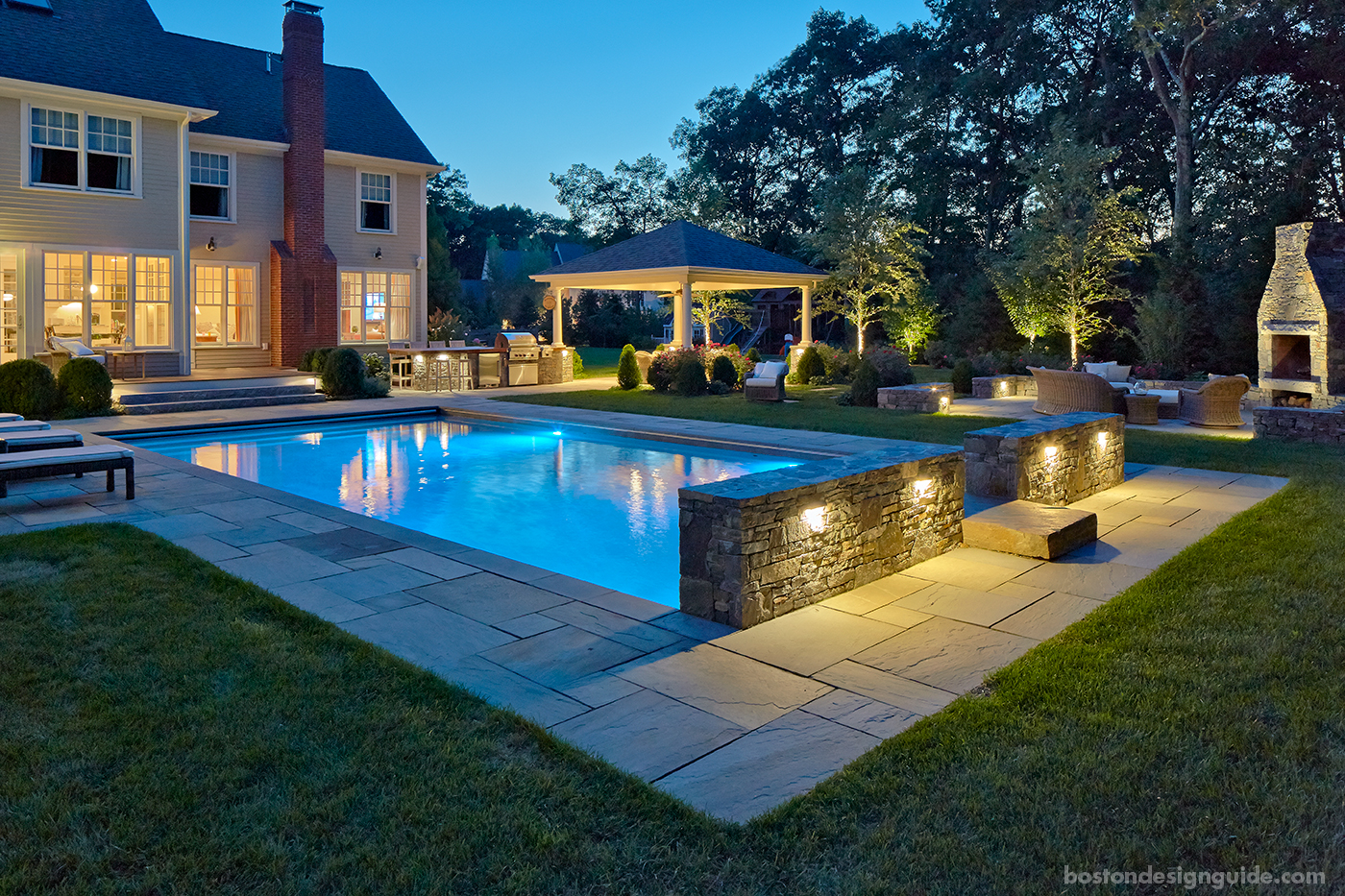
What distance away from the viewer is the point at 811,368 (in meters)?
21.2

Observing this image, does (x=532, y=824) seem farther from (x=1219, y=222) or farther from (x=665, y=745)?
(x=1219, y=222)

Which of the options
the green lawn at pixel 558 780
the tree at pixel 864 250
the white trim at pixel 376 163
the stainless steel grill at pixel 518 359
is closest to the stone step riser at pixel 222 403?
the stainless steel grill at pixel 518 359

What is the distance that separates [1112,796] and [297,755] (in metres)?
2.74

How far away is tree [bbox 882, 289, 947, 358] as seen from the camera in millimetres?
26047

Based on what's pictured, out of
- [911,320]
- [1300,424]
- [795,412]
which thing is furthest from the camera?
[911,320]

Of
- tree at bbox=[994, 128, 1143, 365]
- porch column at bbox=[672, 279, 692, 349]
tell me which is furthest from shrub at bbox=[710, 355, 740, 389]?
tree at bbox=[994, 128, 1143, 365]

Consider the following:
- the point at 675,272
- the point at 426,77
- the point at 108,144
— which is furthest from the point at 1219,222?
the point at 426,77

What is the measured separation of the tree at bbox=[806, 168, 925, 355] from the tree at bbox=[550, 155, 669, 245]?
15086 millimetres

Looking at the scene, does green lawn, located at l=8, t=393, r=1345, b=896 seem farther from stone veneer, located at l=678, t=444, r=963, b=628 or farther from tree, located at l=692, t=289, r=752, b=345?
tree, located at l=692, t=289, r=752, b=345

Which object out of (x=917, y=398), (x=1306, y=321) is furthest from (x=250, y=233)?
(x=1306, y=321)

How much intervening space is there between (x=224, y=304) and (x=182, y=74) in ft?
14.6

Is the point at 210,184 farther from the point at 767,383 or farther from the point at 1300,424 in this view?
the point at 1300,424

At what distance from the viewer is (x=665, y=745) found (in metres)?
3.46

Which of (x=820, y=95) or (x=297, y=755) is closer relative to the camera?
(x=297, y=755)
